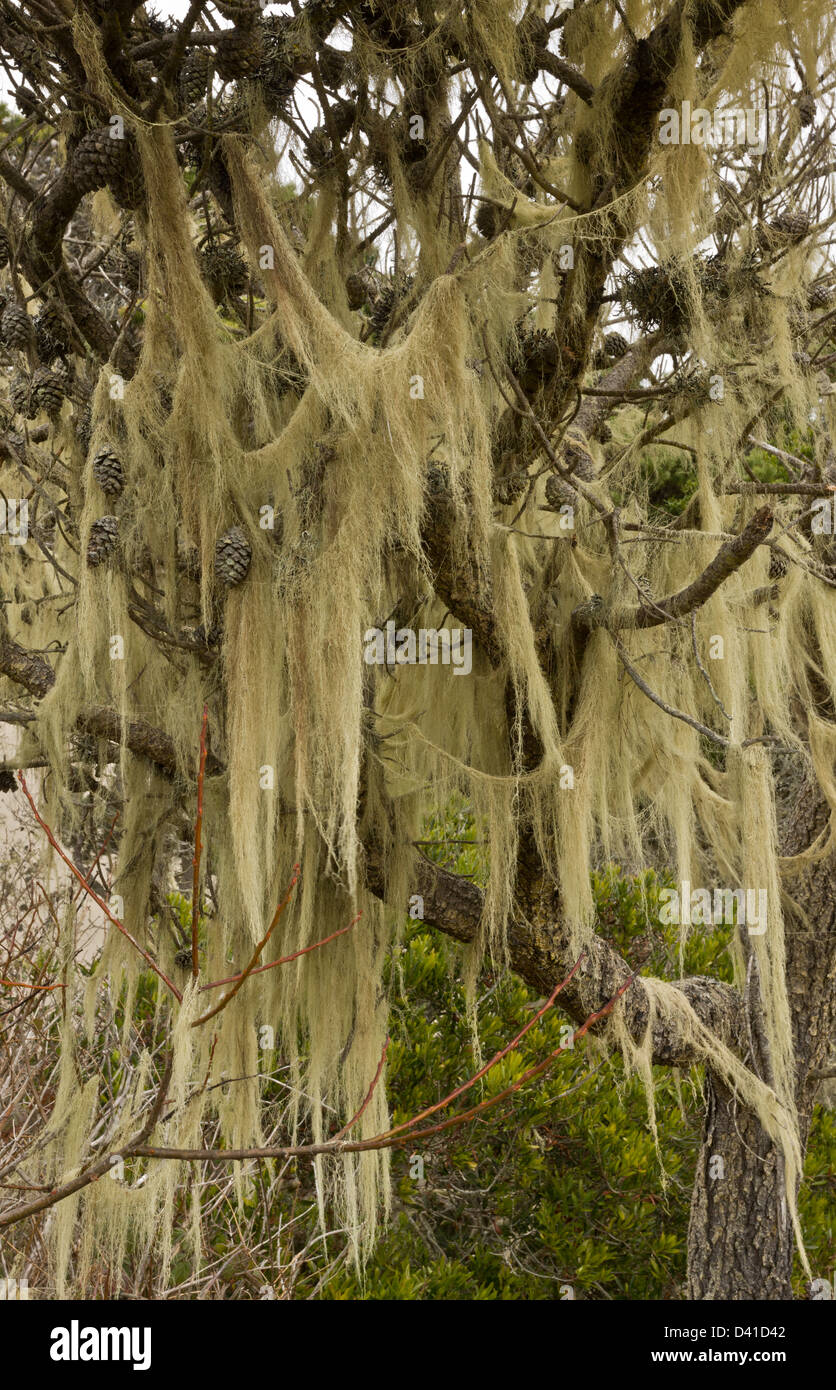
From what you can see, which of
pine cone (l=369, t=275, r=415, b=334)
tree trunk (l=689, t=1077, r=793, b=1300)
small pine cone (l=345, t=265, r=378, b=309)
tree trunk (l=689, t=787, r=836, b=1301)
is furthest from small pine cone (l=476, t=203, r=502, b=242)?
tree trunk (l=689, t=1077, r=793, b=1300)

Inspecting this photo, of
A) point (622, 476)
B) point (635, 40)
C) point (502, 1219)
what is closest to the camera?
point (635, 40)

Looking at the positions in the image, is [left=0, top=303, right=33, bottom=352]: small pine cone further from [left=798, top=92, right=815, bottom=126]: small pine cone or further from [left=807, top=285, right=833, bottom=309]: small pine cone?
[left=807, top=285, right=833, bottom=309]: small pine cone

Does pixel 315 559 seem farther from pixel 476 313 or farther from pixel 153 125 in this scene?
pixel 153 125

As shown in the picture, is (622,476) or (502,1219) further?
(502,1219)

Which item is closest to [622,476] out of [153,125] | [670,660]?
[670,660]

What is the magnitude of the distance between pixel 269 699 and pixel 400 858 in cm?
48

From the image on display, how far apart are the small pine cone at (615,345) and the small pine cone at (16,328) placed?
4.15ft

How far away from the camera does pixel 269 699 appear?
185 cm

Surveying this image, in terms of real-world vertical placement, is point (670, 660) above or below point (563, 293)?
below

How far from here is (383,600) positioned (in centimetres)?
211

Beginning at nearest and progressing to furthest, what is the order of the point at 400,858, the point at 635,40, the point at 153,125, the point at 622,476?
1. the point at 153,125
2. the point at 635,40
3. the point at 400,858
4. the point at 622,476

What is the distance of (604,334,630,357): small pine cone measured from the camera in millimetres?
2592

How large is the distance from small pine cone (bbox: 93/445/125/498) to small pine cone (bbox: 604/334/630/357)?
1.26 m

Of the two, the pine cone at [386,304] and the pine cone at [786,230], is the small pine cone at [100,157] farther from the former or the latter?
the pine cone at [786,230]
